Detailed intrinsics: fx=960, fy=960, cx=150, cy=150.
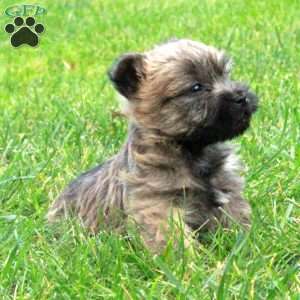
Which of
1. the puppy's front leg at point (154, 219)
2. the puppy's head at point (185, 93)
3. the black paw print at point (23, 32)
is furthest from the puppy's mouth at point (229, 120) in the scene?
the black paw print at point (23, 32)

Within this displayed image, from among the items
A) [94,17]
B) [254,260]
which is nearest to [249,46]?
[94,17]

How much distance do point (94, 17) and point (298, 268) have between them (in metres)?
7.92

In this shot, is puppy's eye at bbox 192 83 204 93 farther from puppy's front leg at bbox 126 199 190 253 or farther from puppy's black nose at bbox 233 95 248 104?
puppy's front leg at bbox 126 199 190 253

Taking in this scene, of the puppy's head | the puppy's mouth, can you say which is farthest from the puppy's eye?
the puppy's mouth

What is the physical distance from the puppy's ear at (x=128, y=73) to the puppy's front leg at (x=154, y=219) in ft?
2.12

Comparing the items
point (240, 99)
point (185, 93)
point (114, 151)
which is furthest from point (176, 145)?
point (114, 151)

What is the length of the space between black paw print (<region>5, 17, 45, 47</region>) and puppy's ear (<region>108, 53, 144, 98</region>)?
1.38 m

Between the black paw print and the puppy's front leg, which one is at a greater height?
the black paw print

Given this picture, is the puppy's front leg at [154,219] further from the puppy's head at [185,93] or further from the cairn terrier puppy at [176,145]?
the puppy's head at [185,93]

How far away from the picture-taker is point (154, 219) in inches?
182

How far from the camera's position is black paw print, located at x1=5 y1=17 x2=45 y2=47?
20.6ft

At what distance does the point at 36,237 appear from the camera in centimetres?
484

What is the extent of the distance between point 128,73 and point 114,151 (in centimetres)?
129

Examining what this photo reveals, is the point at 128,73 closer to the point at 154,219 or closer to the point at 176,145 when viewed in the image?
the point at 176,145
